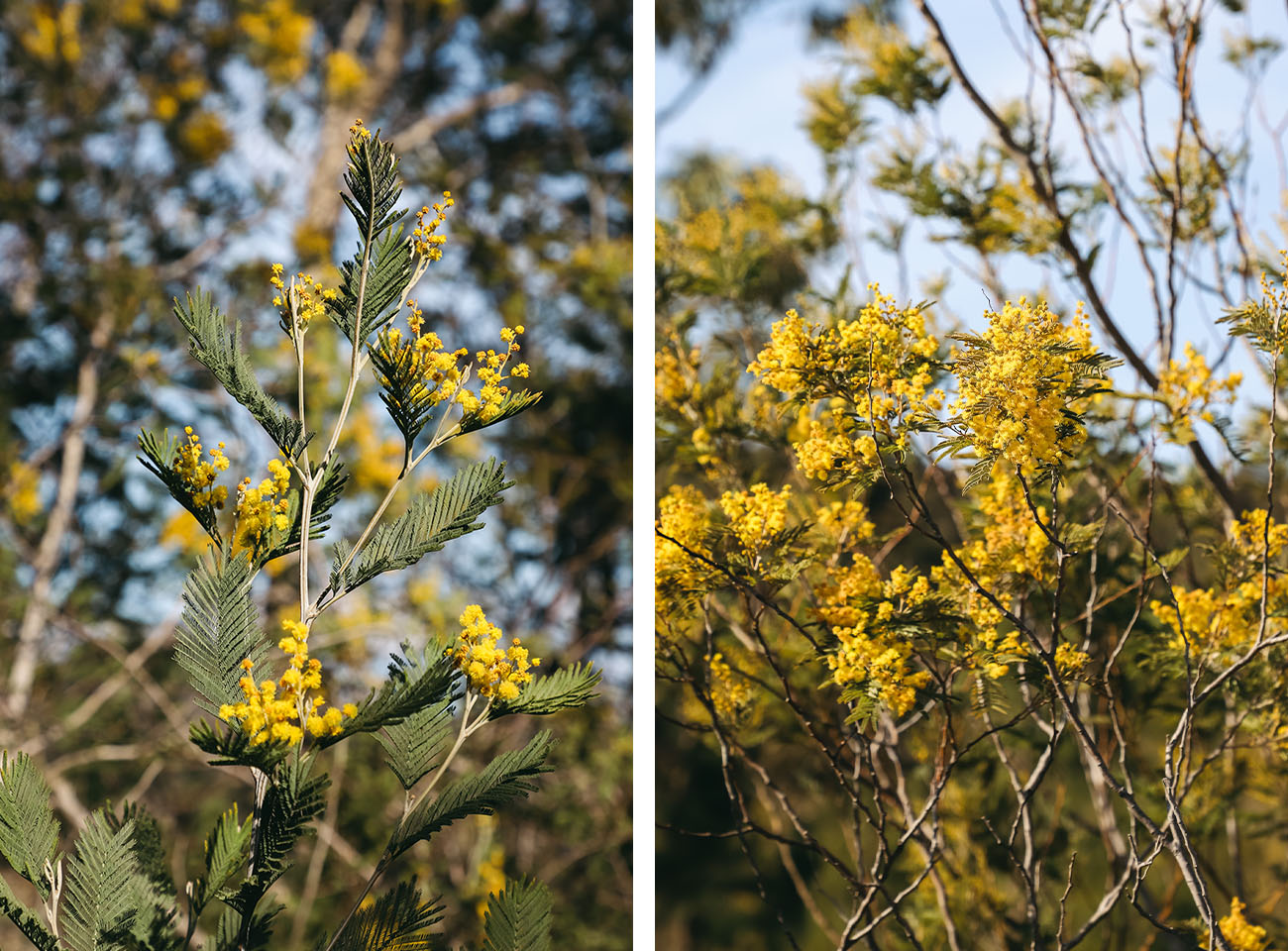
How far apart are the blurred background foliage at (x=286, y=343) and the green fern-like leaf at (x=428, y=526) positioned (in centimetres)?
107

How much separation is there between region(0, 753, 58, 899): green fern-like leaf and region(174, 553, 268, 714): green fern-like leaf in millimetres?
105

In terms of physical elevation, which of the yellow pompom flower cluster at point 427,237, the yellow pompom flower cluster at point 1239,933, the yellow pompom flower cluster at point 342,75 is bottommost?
the yellow pompom flower cluster at point 1239,933

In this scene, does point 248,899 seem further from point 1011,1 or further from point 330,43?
point 330,43

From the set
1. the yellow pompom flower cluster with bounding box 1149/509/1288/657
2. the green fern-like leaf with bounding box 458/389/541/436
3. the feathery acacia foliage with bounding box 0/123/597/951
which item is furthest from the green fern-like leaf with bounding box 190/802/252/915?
the yellow pompom flower cluster with bounding box 1149/509/1288/657

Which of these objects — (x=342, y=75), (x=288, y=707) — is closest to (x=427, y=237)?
(x=288, y=707)

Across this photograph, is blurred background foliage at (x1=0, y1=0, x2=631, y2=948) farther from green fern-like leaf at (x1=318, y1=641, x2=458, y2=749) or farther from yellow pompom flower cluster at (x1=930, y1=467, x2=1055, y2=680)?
green fern-like leaf at (x1=318, y1=641, x2=458, y2=749)

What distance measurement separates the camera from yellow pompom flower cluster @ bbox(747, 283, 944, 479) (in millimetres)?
600

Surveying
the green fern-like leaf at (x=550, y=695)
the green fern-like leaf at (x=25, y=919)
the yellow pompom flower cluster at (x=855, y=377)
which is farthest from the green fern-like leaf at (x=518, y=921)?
the yellow pompom flower cluster at (x=855, y=377)

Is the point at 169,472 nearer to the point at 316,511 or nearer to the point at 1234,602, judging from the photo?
the point at 316,511

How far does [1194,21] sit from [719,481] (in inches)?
23.4

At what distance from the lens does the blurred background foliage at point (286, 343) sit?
1635mm

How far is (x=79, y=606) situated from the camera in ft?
5.55

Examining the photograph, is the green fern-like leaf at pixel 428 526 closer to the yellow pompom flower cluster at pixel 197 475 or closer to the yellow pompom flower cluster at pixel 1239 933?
the yellow pompom flower cluster at pixel 197 475

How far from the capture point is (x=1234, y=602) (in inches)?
27.1
